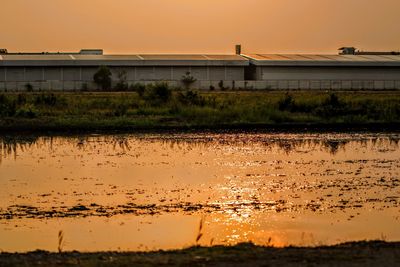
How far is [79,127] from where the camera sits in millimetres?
32938

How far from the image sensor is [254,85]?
68.4 m

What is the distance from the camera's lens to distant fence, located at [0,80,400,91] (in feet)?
214

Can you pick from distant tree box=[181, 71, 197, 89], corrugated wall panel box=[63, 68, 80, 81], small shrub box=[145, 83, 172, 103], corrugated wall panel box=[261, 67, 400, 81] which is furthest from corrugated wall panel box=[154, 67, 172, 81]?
small shrub box=[145, 83, 172, 103]

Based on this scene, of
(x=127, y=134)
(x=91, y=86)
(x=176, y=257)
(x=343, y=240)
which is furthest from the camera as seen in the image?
(x=91, y=86)

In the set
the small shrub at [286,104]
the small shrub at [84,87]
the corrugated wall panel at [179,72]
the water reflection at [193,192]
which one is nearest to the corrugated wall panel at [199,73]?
the corrugated wall panel at [179,72]

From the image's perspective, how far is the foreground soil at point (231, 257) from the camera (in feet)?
32.6

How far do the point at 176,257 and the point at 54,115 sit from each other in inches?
1054

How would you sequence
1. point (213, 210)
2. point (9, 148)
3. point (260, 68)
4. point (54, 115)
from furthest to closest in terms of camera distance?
point (260, 68) < point (54, 115) < point (9, 148) < point (213, 210)

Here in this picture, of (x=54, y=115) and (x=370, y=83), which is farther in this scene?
(x=370, y=83)

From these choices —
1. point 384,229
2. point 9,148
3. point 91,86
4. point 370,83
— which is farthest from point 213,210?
point 370,83

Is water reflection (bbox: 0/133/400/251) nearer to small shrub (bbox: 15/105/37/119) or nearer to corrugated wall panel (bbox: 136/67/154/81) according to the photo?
small shrub (bbox: 15/105/37/119)

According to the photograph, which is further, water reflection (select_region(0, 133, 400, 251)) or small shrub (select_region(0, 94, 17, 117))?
small shrub (select_region(0, 94, 17, 117))

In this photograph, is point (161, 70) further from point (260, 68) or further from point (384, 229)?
point (384, 229)

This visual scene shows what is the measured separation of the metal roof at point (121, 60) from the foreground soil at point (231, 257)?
5764cm
